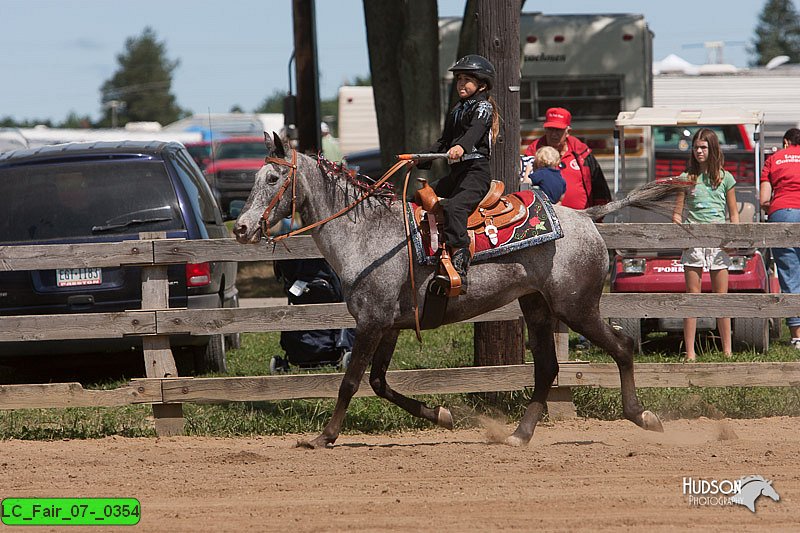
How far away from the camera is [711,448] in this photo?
752 cm

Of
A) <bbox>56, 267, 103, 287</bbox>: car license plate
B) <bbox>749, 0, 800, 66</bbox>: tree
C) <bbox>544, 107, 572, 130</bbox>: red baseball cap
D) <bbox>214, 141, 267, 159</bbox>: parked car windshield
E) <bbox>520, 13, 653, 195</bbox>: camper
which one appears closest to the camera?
<bbox>56, 267, 103, 287</bbox>: car license plate

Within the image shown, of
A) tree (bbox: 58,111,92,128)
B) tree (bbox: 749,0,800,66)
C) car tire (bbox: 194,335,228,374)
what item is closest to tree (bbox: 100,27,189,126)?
tree (bbox: 58,111,92,128)

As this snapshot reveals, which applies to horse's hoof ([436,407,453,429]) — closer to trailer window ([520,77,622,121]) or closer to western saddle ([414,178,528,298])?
western saddle ([414,178,528,298])

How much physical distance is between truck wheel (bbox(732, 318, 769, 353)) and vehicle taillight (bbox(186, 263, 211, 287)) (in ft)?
16.6

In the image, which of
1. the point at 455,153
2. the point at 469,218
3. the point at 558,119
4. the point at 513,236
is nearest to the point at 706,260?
the point at 558,119

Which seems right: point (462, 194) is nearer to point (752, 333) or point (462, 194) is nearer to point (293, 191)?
point (293, 191)

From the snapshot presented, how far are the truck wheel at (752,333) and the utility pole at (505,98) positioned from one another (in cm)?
298

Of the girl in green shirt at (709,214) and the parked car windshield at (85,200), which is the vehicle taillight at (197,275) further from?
the girl in green shirt at (709,214)

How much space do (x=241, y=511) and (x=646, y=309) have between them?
3.91m

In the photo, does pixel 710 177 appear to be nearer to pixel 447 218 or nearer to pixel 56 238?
pixel 447 218

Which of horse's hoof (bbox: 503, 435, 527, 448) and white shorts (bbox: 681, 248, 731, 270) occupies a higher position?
white shorts (bbox: 681, 248, 731, 270)

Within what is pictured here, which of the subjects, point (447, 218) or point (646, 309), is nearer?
point (447, 218)

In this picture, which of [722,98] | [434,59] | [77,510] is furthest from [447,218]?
[722,98]

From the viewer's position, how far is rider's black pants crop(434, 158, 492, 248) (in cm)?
723
